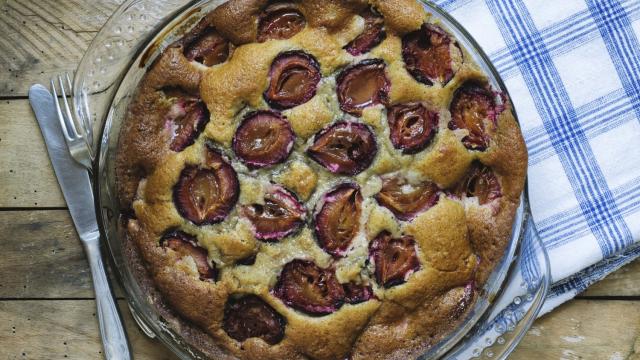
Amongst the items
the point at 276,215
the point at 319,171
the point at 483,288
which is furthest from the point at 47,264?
the point at 483,288

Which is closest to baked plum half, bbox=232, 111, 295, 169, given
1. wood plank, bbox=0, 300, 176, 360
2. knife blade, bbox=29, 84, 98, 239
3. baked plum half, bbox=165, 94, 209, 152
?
baked plum half, bbox=165, 94, 209, 152

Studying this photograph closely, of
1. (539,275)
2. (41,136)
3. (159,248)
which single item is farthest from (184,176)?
(539,275)

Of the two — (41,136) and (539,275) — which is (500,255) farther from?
(41,136)

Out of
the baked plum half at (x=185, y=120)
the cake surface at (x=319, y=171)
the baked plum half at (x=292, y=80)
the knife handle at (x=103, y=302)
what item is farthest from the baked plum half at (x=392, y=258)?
the knife handle at (x=103, y=302)

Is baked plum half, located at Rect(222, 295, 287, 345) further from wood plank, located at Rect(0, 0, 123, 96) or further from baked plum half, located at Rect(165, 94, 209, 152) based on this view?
wood plank, located at Rect(0, 0, 123, 96)

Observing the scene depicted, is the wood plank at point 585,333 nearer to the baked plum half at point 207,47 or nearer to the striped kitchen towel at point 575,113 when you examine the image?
the striped kitchen towel at point 575,113

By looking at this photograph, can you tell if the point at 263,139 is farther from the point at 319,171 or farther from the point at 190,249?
the point at 190,249
